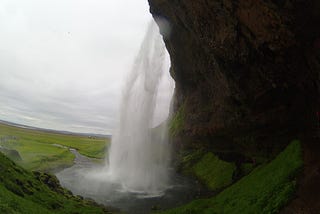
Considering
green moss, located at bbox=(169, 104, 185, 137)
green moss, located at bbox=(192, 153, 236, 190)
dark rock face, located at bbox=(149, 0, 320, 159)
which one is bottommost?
green moss, located at bbox=(192, 153, 236, 190)

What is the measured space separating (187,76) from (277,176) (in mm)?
20296

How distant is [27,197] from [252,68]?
19.0 metres

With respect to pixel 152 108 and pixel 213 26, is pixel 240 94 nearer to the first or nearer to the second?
pixel 213 26

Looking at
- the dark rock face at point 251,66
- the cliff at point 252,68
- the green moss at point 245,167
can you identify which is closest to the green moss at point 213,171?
the green moss at point 245,167

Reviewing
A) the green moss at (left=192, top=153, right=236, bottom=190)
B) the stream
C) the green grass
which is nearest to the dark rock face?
the green grass

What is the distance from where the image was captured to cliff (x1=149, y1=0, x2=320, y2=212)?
20.4 metres

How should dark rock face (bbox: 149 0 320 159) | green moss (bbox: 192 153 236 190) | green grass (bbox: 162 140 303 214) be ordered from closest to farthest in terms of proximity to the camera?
green grass (bbox: 162 140 303 214)
dark rock face (bbox: 149 0 320 159)
green moss (bbox: 192 153 236 190)

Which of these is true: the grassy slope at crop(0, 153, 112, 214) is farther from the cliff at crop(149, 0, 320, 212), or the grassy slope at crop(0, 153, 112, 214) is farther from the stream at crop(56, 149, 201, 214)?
the cliff at crop(149, 0, 320, 212)

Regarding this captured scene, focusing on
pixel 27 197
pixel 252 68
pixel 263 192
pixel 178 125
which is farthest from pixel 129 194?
pixel 252 68

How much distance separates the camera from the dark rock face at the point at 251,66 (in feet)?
66.8

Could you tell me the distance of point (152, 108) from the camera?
47.1 metres

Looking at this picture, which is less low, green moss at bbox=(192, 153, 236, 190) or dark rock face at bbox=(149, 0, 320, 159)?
dark rock face at bbox=(149, 0, 320, 159)

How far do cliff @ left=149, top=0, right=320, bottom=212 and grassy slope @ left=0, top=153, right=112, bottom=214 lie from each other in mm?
15201

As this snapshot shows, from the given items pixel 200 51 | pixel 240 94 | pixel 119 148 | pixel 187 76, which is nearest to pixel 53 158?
pixel 119 148
